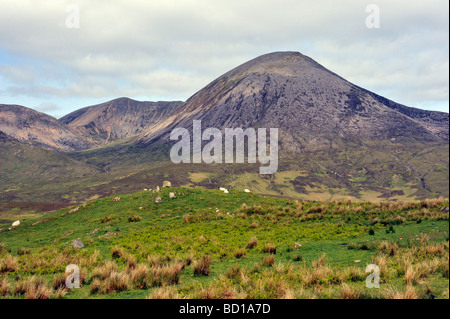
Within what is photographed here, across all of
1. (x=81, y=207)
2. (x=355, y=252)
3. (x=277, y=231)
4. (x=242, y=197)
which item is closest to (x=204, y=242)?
(x=277, y=231)

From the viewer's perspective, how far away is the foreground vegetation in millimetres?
10172

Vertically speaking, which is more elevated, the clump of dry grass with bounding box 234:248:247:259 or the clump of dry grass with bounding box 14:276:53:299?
the clump of dry grass with bounding box 14:276:53:299

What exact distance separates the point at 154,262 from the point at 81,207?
3319cm

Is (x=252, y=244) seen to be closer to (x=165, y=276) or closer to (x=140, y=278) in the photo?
(x=165, y=276)

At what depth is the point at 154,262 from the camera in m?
14.7

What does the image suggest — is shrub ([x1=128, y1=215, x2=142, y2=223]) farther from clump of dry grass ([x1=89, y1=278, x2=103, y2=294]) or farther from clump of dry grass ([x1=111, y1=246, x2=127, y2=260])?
clump of dry grass ([x1=89, y1=278, x2=103, y2=294])

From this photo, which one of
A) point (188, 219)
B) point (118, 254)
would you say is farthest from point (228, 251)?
point (188, 219)

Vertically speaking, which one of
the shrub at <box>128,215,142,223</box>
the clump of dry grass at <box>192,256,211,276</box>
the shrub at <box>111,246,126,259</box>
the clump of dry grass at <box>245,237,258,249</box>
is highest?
the clump of dry grass at <box>192,256,211,276</box>

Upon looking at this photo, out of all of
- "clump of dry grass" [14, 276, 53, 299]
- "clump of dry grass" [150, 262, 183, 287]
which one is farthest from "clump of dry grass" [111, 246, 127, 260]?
"clump of dry grass" [14, 276, 53, 299]

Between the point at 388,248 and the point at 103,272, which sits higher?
the point at 388,248

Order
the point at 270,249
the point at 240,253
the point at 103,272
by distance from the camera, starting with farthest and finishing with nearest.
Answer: the point at 270,249 → the point at 240,253 → the point at 103,272

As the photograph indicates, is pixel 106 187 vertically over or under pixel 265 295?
under

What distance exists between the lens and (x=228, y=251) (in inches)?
712
